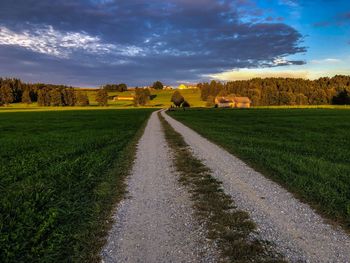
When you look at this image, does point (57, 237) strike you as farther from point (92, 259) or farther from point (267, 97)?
point (267, 97)

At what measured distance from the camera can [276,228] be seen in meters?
Answer: 6.62

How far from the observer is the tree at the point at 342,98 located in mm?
151625

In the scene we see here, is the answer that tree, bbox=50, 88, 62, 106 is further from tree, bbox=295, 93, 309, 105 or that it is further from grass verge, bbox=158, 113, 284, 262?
grass verge, bbox=158, 113, 284, 262

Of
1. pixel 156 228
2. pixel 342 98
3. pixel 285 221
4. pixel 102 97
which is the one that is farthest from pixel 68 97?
pixel 285 221

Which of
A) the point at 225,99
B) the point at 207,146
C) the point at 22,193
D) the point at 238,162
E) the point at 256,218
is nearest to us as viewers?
the point at 256,218


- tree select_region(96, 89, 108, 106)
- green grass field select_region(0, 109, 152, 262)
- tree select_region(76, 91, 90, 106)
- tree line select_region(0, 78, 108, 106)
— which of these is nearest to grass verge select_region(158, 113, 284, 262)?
green grass field select_region(0, 109, 152, 262)

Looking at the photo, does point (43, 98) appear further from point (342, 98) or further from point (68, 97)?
point (342, 98)

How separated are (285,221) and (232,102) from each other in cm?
15501

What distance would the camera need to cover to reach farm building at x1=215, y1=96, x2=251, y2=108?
155 meters

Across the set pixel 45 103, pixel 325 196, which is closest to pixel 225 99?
pixel 45 103

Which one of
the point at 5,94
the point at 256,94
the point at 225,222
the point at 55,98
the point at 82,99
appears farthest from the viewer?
the point at 256,94

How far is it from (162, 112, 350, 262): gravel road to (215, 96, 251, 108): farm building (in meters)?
146

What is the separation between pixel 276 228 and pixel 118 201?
4458 millimetres

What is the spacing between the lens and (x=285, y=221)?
7.02 m
